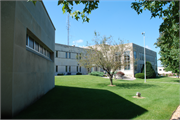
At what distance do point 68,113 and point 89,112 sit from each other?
3.22 feet

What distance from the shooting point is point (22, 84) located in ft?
18.1

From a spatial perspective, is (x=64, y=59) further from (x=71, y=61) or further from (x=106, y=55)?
(x=106, y=55)

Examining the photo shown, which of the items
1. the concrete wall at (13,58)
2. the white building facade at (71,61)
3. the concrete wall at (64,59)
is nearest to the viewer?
the concrete wall at (13,58)

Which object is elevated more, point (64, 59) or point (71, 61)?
point (64, 59)

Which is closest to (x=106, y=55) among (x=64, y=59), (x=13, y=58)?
(x=13, y=58)

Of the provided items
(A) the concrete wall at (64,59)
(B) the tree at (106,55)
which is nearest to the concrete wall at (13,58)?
(B) the tree at (106,55)

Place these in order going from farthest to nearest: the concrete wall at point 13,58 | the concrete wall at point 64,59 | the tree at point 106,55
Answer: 1. the concrete wall at point 64,59
2. the tree at point 106,55
3. the concrete wall at point 13,58

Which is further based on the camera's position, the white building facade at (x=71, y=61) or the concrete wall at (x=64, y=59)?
the concrete wall at (x=64, y=59)

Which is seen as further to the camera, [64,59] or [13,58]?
[64,59]

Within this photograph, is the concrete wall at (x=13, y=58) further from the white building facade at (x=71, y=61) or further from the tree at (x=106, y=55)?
the white building facade at (x=71, y=61)

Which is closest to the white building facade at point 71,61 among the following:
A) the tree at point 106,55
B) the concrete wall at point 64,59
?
the concrete wall at point 64,59

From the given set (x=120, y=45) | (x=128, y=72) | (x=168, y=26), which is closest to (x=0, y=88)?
(x=168, y=26)

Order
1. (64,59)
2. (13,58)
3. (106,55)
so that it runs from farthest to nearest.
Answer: (64,59) → (106,55) → (13,58)

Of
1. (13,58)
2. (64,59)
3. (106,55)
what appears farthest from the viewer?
(64,59)
